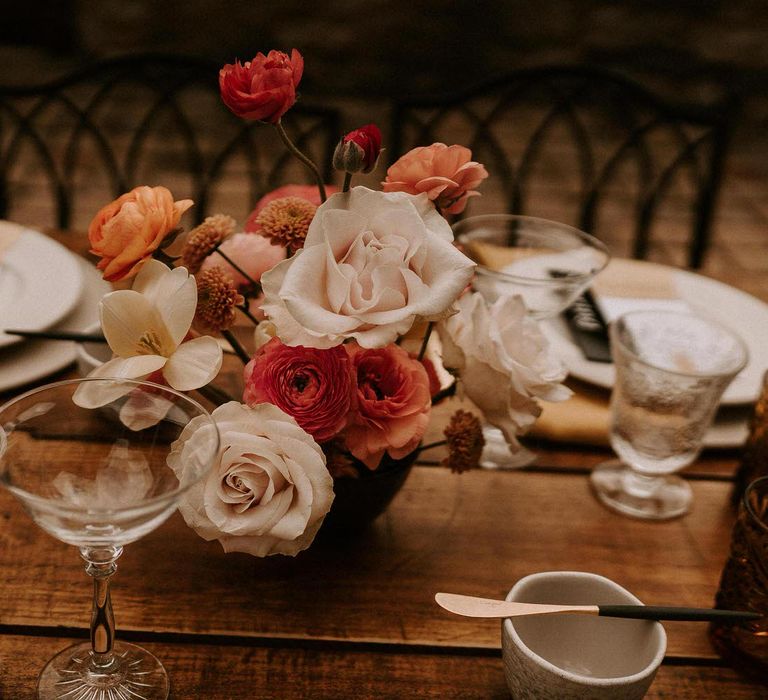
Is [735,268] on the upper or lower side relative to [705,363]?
lower

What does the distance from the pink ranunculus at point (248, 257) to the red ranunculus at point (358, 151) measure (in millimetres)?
101

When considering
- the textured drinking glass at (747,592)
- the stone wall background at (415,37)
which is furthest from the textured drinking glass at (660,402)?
the stone wall background at (415,37)

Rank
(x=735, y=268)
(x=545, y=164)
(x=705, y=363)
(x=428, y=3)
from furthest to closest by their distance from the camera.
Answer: (x=428, y=3)
(x=545, y=164)
(x=735, y=268)
(x=705, y=363)

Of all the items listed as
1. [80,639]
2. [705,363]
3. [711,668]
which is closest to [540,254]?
[705,363]

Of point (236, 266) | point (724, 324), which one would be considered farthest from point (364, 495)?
point (724, 324)

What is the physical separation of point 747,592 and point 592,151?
2797mm

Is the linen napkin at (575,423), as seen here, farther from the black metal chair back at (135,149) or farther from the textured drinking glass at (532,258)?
the black metal chair back at (135,149)

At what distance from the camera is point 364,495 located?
2.17 feet

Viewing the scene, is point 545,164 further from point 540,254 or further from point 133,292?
point 133,292

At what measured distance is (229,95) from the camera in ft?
1.82

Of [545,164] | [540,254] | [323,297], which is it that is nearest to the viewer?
[323,297]

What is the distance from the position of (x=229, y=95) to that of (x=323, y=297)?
0.13 meters

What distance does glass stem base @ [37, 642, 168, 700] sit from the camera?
0.57m

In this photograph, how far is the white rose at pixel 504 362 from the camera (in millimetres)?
655
